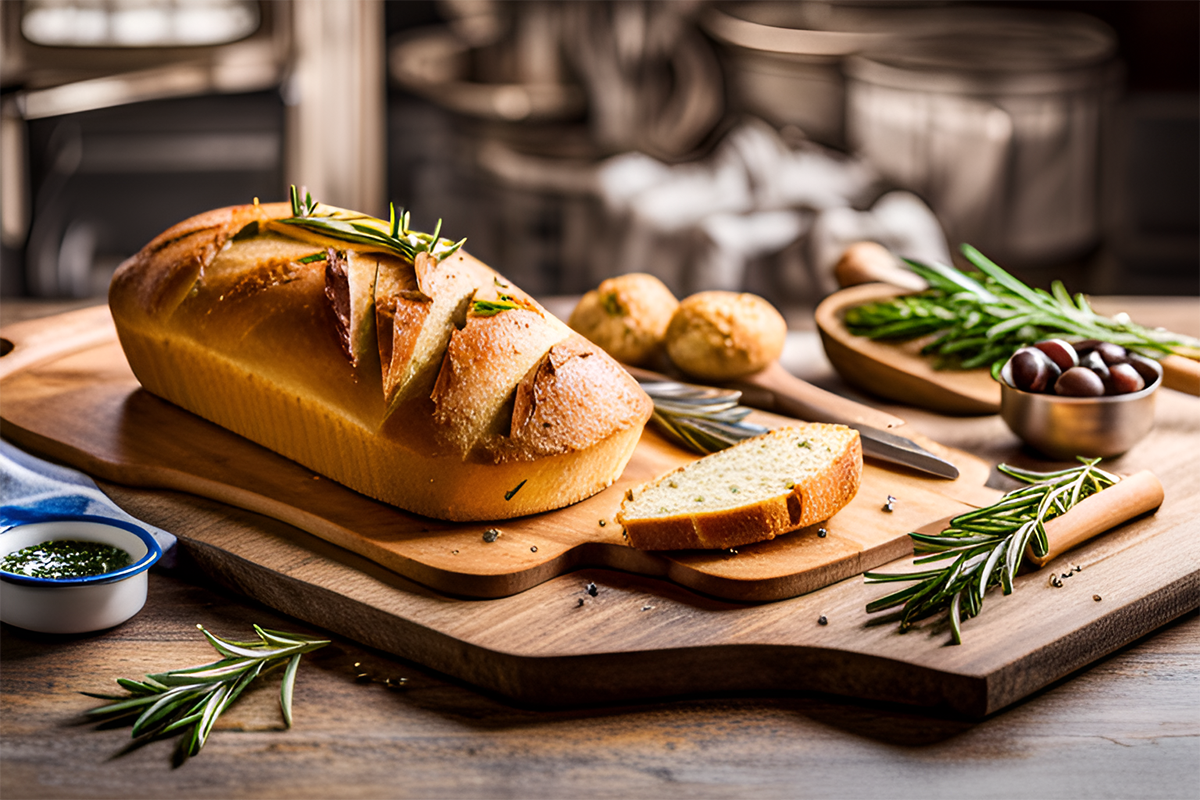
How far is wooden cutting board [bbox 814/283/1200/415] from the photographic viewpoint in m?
2.46

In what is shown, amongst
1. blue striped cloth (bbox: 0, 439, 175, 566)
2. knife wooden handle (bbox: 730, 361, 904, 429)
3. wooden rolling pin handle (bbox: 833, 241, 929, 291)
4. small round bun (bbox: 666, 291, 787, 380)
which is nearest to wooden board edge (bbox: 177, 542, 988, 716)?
blue striped cloth (bbox: 0, 439, 175, 566)

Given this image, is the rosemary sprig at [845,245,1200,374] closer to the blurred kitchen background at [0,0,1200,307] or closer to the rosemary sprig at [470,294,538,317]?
the rosemary sprig at [470,294,538,317]

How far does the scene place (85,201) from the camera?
5.12 m

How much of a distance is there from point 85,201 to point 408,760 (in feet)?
14.4

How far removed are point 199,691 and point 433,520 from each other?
0.53 meters

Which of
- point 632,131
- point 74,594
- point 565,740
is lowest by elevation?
point 565,740

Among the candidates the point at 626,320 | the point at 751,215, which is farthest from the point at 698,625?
the point at 751,215

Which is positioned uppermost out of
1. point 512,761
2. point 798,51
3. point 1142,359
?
point 798,51

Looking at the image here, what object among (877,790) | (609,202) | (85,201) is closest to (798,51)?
(609,202)

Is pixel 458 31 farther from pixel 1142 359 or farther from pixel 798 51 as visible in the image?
pixel 1142 359

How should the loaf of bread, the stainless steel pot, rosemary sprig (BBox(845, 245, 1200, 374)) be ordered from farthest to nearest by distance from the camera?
1. the stainless steel pot
2. rosemary sprig (BBox(845, 245, 1200, 374))
3. the loaf of bread

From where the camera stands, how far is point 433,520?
1.98 meters

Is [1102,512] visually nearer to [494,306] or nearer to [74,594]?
[494,306]

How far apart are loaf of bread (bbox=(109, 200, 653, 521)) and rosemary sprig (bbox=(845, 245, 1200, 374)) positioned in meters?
0.92
